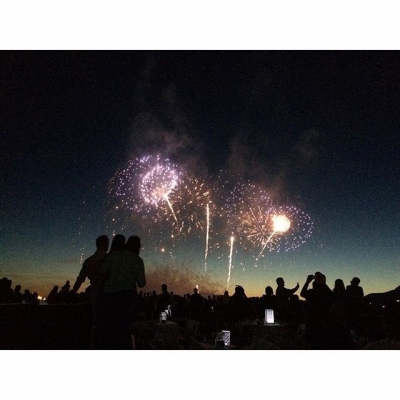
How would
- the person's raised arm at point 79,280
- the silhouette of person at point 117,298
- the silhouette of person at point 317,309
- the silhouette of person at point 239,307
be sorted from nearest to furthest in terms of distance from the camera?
1. the silhouette of person at point 117,298
2. the person's raised arm at point 79,280
3. the silhouette of person at point 317,309
4. the silhouette of person at point 239,307

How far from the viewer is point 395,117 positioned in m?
8.15

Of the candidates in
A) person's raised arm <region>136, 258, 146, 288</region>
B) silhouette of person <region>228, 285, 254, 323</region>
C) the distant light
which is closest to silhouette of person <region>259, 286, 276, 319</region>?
silhouette of person <region>228, 285, 254, 323</region>

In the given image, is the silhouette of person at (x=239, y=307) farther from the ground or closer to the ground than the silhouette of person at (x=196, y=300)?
closer to the ground

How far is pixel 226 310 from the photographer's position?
6906 mm

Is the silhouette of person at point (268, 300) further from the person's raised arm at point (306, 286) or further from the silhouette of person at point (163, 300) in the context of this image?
the silhouette of person at point (163, 300)

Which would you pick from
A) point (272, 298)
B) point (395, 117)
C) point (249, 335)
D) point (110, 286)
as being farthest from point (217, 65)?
point (110, 286)

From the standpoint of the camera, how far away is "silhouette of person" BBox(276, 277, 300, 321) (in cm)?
693

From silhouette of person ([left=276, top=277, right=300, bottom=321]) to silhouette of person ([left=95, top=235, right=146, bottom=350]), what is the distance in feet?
11.6

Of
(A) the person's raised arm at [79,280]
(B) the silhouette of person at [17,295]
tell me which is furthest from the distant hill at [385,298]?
(B) the silhouette of person at [17,295]

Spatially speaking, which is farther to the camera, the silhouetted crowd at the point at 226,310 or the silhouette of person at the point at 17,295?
the silhouette of person at the point at 17,295

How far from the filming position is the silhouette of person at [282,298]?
693 cm

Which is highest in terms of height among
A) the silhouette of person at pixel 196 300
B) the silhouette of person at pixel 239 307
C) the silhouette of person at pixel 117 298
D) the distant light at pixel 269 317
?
the silhouette of person at pixel 196 300

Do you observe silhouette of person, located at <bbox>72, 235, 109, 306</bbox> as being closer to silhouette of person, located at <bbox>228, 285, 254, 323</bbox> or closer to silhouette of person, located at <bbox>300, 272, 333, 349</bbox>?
silhouette of person, located at <bbox>300, 272, 333, 349</bbox>

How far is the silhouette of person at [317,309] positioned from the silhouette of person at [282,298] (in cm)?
134
